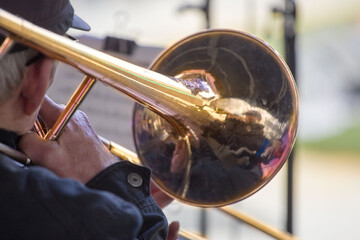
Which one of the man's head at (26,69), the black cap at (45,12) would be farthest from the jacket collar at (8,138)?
the black cap at (45,12)

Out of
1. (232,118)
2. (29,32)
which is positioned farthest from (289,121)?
(29,32)

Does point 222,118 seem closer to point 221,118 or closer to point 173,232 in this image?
point 221,118

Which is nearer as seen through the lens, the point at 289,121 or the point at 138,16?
the point at 289,121

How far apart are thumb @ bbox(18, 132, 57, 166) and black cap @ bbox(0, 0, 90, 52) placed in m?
0.13

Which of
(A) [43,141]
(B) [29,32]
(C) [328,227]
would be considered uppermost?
(B) [29,32]

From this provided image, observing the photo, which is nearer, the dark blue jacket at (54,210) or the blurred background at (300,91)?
the dark blue jacket at (54,210)

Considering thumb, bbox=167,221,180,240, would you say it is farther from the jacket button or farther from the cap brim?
the cap brim

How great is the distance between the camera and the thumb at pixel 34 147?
67 cm

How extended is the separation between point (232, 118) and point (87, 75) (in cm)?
30

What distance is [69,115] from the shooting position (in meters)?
0.75

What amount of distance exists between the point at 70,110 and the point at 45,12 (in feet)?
0.57

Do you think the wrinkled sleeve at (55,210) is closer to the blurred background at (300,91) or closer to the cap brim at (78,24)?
the cap brim at (78,24)

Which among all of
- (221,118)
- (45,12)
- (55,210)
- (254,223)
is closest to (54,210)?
(55,210)

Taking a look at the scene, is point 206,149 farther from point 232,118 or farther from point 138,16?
point 138,16
